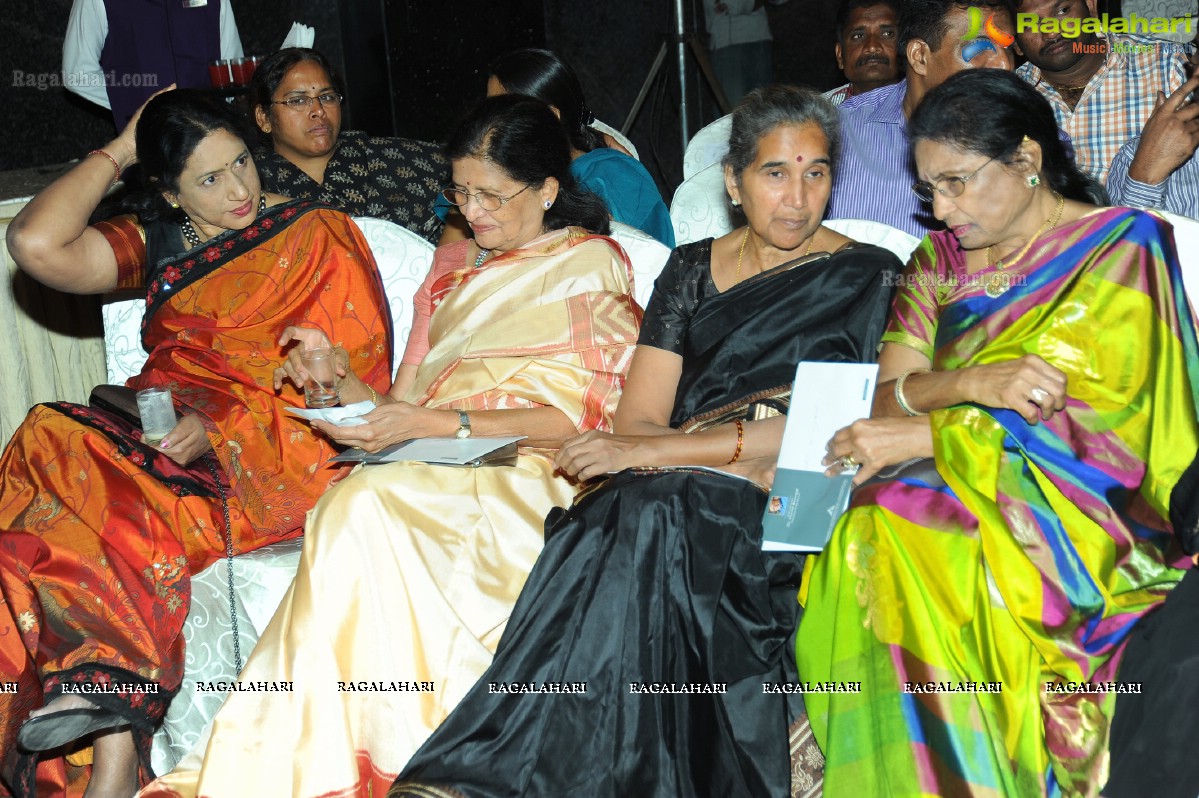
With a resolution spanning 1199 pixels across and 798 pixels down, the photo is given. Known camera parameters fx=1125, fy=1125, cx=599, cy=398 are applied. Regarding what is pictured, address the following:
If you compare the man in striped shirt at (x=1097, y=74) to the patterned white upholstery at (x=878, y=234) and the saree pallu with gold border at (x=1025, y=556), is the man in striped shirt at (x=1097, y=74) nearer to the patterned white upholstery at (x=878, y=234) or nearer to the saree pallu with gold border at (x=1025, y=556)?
the patterned white upholstery at (x=878, y=234)

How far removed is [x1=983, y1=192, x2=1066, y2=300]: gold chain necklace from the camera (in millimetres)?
2229

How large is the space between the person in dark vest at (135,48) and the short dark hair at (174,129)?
74.2 inches

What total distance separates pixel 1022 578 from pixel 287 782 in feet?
4.75

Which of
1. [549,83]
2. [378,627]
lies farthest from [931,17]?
[378,627]

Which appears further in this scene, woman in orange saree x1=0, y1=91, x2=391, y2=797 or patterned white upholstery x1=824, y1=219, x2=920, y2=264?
patterned white upholstery x1=824, y1=219, x2=920, y2=264

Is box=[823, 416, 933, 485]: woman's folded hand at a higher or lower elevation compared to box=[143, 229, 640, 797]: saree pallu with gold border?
higher

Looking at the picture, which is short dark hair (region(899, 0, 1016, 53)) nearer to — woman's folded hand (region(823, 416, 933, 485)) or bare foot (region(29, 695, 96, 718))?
woman's folded hand (region(823, 416, 933, 485))

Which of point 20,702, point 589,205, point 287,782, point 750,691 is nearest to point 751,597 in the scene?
point 750,691

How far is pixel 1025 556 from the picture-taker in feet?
6.38

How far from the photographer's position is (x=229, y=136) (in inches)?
115

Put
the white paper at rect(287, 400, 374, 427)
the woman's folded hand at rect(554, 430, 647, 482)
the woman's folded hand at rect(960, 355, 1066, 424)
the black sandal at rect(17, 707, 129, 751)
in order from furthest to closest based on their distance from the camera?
the white paper at rect(287, 400, 374, 427) < the woman's folded hand at rect(554, 430, 647, 482) < the black sandal at rect(17, 707, 129, 751) < the woman's folded hand at rect(960, 355, 1066, 424)

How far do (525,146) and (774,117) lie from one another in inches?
25.2

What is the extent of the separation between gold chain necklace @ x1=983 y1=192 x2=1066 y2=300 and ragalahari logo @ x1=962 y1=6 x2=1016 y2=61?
3.44 ft

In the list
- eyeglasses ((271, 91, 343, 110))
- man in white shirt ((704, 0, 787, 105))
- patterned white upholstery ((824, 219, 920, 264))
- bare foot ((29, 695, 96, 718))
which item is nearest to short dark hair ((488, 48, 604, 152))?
eyeglasses ((271, 91, 343, 110))
